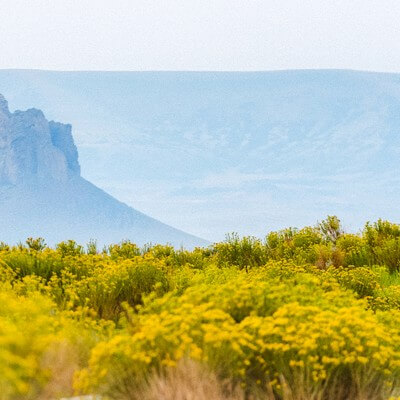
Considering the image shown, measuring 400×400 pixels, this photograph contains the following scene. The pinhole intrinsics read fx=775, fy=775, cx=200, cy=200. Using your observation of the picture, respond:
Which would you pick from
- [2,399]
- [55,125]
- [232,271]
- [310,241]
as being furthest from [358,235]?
[55,125]

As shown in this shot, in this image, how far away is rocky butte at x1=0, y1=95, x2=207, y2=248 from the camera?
11488 cm

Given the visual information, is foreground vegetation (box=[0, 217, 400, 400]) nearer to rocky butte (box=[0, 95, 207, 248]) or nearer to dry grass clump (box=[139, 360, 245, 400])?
dry grass clump (box=[139, 360, 245, 400])

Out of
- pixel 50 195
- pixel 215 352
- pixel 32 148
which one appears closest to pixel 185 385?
pixel 215 352

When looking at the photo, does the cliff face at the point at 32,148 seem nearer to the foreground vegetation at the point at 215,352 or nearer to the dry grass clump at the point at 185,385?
the foreground vegetation at the point at 215,352

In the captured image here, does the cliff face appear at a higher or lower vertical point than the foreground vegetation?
higher

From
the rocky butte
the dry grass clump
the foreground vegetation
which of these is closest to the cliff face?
the rocky butte

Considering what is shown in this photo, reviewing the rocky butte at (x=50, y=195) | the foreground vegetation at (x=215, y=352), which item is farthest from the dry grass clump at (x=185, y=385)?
the rocky butte at (x=50, y=195)

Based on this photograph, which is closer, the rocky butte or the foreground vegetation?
the foreground vegetation

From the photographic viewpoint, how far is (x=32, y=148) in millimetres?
115688

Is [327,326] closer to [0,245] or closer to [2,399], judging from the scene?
[2,399]

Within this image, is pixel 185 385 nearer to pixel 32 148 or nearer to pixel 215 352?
pixel 215 352

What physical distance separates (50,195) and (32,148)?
13.1 m

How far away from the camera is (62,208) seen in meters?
131

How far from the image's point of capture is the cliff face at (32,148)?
371 ft
